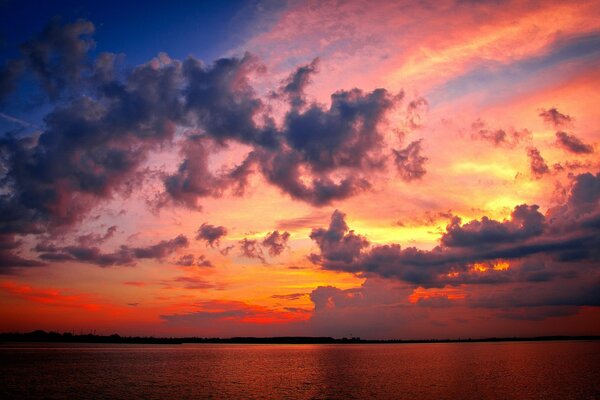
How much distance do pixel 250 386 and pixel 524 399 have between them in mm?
43902

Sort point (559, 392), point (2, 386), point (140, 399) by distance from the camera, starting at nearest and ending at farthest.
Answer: point (140, 399)
point (559, 392)
point (2, 386)

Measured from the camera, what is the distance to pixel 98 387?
3009 inches

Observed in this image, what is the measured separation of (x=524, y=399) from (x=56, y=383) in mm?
78453

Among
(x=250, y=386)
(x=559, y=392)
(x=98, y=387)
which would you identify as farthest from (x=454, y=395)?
(x=98, y=387)

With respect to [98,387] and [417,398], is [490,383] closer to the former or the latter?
[417,398]

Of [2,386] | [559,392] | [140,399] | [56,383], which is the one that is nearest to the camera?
[140,399]

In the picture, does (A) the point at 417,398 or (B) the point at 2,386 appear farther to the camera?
(B) the point at 2,386

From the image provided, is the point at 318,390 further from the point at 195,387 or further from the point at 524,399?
the point at 524,399

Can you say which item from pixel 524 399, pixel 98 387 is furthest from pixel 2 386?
pixel 524 399

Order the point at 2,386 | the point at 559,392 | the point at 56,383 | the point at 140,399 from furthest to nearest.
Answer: the point at 56,383
the point at 2,386
the point at 559,392
the point at 140,399

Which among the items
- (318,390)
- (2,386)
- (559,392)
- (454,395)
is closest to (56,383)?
(2,386)

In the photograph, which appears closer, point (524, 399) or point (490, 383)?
point (524, 399)

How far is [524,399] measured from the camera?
208 feet

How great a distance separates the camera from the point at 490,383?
8206cm
